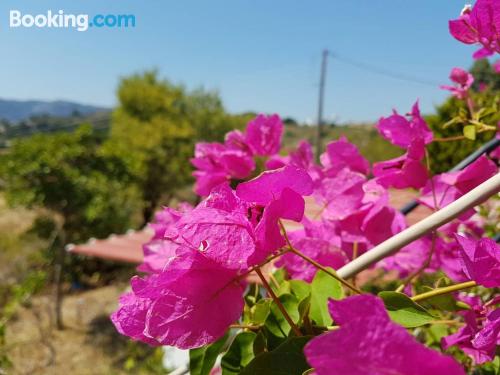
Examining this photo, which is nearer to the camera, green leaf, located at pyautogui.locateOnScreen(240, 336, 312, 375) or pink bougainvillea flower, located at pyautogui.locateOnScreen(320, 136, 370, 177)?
green leaf, located at pyautogui.locateOnScreen(240, 336, 312, 375)

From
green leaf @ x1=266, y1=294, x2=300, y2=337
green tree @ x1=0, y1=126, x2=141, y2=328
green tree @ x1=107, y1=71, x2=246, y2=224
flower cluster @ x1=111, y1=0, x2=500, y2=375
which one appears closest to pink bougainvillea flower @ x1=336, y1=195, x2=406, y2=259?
flower cluster @ x1=111, y1=0, x2=500, y2=375

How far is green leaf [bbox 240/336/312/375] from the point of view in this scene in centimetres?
21

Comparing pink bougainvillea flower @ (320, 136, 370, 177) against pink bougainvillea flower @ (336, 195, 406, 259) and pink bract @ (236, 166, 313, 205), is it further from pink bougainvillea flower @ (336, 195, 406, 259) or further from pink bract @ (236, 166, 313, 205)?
pink bract @ (236, 166, 313, 205)

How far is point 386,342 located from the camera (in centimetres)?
13

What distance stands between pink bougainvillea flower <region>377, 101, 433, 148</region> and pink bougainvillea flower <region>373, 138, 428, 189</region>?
0.01m

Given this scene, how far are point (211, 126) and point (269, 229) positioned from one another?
14.1 meters

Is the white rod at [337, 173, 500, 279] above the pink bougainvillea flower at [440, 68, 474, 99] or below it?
below

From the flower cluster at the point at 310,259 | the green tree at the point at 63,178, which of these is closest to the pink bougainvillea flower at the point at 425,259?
the flower cluster at the point at 310,259

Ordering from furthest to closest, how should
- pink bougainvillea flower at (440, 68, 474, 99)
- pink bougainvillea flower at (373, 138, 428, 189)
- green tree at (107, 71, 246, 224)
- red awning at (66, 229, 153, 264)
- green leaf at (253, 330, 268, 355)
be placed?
green tree at (107, 71, 246, 224) < red awning at (66, 229, 153, 264) < pink bougainvillea flower at (440, 68, 474, 99) < pink bougainvillea flower at (373, 138, 428, 189) < green leaf at (253, 330, 268, 355)

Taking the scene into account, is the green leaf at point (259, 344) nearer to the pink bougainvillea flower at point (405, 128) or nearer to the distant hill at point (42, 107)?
the pink bougainvillea flower at point (405, 128)

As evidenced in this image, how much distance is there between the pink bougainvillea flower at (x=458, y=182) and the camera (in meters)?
0.34

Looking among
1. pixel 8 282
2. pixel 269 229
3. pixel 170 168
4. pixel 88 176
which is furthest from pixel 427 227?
pixel 170 168

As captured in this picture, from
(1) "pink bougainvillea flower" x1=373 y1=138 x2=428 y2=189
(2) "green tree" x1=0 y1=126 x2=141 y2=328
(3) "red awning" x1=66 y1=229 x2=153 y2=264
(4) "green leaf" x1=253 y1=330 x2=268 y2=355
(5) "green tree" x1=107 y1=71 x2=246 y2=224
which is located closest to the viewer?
(4) "green leaf" x1=253 y1=330 x2=268 y2=355

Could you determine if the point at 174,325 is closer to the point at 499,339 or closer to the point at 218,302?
the point at 218,302
